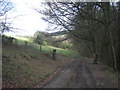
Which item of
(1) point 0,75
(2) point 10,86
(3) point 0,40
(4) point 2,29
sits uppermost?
(4) point 2,29

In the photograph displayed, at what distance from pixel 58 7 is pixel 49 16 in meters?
2.18

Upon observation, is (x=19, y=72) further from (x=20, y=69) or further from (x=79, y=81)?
(x=79, y=81)

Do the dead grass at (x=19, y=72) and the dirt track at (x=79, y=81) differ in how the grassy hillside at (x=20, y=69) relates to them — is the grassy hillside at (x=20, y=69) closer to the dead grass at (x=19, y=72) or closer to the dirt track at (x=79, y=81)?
the dead grass at (x=19, y=72)

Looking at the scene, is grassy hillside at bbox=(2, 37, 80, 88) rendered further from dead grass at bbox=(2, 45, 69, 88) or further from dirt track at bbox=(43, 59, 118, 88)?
dirt track at bbox=(43, 59, 118, 88)

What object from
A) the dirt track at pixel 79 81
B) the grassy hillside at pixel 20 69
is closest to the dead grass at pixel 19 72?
the grassy hillside at pixel 20 69

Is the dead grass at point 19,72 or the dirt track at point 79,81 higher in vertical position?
the dead grass at point 19,72

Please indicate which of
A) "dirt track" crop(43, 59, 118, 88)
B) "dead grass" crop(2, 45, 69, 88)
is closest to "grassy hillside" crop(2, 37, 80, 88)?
"dead grass" crop(2, 45, 69, 88)

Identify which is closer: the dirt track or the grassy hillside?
Result: the grassy hillside

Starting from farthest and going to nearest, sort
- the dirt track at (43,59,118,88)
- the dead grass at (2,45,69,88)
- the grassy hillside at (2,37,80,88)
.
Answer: the dirt track at (43,59,118,88) → the grassy hillside at (2,37,80,88) → the dead grass at (2,45,69,88)

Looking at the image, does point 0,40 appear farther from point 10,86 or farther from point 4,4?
point 10,86

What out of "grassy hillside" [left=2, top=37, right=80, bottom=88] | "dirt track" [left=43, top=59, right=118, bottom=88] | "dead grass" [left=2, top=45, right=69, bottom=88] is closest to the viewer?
"dead grass" [left=2, top=45, right=69, bottom=88]

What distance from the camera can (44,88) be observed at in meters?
7.54

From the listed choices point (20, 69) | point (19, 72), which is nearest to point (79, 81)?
point (19, 72)

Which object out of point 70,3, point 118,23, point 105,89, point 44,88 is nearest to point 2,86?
point 44,88
